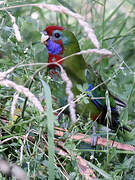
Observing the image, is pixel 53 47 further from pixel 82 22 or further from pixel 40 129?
pixel 82 22

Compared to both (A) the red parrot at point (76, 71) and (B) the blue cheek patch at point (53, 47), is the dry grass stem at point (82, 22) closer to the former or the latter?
(A) the red parrot at point (76, 71)

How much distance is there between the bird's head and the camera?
2486mm

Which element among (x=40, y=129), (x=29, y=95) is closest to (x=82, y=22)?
(x=29, y=95)

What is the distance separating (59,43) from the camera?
2.51 meters

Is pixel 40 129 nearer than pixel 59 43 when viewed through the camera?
Yes

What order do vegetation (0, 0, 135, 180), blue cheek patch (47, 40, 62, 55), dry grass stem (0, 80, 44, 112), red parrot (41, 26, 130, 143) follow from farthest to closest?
blue cheek patch (47, 40, 62, 55)
red parrot (41, 26, 130, 143)
vegetation (0, 0, 135, 180)
dry grass stem (0, 80, 44, 112)

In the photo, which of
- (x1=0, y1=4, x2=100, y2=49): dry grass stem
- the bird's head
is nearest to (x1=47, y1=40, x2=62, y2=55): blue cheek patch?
the bird's head

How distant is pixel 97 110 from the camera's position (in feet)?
8.09

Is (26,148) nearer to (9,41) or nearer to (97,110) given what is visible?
(9,41)

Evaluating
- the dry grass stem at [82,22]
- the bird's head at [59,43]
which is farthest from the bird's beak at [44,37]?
the dry grass stem at [82,22]

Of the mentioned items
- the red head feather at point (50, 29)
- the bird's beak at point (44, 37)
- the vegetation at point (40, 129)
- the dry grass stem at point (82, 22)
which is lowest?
the vegetation at point (40, 129)

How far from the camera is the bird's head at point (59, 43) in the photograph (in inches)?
97.9

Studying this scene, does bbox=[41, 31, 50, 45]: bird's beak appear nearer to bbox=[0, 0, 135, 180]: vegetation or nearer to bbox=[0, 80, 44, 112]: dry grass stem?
bbox=[0, 0, 135, 180]: vegetation

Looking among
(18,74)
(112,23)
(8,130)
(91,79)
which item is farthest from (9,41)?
(112,23)
